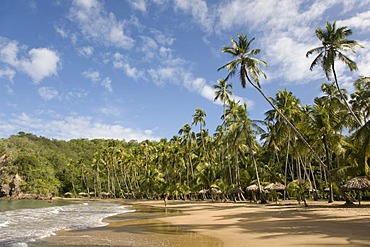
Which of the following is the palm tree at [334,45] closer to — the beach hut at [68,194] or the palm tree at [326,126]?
the palm tree at [326,126]

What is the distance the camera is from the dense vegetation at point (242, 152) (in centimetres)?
2331

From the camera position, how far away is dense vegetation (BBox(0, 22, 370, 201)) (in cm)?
2331

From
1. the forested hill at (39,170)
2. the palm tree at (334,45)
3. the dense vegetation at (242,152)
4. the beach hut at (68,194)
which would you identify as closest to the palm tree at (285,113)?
the dense vegetation at (242,152)

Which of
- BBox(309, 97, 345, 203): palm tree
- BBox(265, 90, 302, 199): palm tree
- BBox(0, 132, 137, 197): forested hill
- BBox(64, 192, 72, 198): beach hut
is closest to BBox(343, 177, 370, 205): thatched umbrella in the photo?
BBox(309, 97, 345, 203): palm tree

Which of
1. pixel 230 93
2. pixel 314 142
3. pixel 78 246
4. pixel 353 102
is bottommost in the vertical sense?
pixel 78 246

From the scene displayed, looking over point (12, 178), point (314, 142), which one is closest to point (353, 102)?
point (314, 142)

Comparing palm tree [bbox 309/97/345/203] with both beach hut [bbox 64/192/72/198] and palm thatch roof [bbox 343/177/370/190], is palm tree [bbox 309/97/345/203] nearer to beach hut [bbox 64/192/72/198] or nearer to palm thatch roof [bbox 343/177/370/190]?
palm thatch roof [bbox 343/177/370/190]

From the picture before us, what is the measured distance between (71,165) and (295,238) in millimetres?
80924

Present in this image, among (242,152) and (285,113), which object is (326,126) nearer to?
(285,113)

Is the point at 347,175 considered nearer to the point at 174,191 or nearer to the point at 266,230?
the point at 266,230

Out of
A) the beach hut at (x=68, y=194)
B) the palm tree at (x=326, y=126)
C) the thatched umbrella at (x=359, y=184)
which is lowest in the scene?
the thatched umbrella at (x=359, y=184)

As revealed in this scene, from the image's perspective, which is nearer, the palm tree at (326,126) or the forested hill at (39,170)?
the palm tree at (326,126)

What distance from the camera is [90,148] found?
11338cm

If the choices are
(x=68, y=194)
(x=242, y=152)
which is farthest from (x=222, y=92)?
(x=68, y=194)
